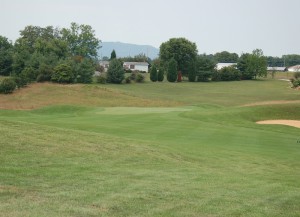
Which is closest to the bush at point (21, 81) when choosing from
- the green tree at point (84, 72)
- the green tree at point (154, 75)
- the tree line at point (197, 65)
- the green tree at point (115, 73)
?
the green tree at point (84, 72)

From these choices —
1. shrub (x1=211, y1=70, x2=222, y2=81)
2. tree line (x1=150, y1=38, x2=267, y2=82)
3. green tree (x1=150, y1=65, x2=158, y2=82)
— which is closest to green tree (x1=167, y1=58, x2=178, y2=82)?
tree line (x1=150, y1=38, x2=267, y2=82)

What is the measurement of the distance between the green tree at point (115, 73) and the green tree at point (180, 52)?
2422 centimetres

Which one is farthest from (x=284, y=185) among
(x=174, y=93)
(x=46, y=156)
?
(x=174, y=93)

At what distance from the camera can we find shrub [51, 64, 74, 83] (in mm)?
79312

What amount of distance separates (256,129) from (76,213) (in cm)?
2466

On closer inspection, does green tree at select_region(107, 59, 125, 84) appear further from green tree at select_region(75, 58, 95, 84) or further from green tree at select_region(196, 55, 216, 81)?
green tree at select_region(196, 55, 216, 81)

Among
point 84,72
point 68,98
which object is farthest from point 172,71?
point 68,98

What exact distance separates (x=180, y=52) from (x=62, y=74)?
1874 inches

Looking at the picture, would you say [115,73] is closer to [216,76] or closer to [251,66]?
[216,76]

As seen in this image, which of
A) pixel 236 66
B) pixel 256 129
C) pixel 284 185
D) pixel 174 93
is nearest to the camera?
pixel 284 185

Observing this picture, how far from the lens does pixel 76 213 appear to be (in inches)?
300

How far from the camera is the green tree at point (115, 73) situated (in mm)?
94625

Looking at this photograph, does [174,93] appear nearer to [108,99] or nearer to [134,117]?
[108,99]

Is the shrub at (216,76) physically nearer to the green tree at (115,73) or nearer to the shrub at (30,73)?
the green tree at (115,73)
